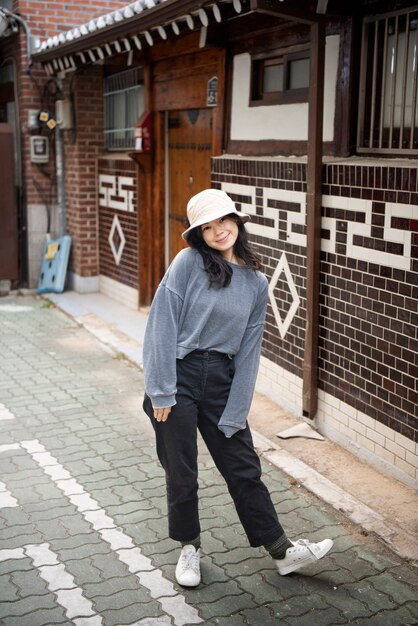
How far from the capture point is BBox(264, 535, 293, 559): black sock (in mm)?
3801

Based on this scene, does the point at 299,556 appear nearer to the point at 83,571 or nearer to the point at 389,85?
the point at 83,571

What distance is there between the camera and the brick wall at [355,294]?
15.8 ft

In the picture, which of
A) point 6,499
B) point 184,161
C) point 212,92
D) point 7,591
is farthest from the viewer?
point 184,161

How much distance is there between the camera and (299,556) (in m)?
3.81

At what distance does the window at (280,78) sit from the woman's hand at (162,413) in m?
3.35

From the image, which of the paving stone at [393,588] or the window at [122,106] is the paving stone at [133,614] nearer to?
the paving stone at [393,588]

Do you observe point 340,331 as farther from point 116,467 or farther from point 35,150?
point 35,150

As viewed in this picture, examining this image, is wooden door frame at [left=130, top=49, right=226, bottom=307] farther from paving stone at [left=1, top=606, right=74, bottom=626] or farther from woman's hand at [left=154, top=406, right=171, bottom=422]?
paving stone at [left=1, top=606, right=74, bottom=626]

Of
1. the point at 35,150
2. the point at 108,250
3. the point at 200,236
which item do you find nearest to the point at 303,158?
the point at 200,236

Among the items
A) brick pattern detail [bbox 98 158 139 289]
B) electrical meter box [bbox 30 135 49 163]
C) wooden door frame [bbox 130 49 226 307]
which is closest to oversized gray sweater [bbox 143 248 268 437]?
wooden door frame [bbox 130 49 226 307]

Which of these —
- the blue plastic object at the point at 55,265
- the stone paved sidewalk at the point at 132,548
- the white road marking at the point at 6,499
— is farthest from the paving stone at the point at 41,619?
the blue plastic object at the point at 55,265

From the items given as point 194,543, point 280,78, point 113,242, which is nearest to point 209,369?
point 194,543

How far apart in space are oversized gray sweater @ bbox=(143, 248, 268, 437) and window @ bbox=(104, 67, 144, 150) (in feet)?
21.5

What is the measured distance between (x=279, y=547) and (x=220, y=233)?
155 cm
